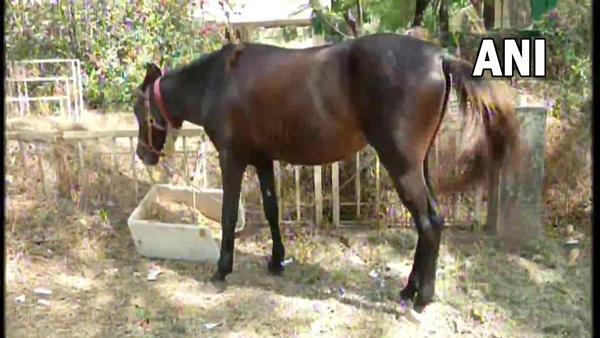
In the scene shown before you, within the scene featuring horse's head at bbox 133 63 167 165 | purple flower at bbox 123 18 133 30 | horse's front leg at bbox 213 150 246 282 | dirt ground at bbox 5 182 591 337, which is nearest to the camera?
dirt ground at bbox 5 182 591 337

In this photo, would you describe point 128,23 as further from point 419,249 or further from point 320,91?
point 419,249

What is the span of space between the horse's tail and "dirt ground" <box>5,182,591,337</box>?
83 centimetres

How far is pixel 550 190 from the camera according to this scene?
16.5ft

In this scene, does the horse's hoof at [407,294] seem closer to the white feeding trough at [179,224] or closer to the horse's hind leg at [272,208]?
the horse's hind leg at [272,208]

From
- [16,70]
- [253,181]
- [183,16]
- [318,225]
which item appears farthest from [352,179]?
[16,70]

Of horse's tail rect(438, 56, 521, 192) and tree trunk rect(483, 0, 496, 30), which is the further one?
tree trunk rect(483, 0, 496, 30)

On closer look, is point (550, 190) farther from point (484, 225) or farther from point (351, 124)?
point (351, 124)

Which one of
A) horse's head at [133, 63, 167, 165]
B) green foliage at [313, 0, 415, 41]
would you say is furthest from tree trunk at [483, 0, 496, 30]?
horse's head at [133, 63, 167, 165]

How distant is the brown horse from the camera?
3535 millimetres

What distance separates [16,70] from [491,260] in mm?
5434

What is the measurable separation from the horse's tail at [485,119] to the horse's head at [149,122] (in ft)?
6.13

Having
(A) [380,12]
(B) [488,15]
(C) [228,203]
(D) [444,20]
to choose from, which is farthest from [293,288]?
(B) [488,15]

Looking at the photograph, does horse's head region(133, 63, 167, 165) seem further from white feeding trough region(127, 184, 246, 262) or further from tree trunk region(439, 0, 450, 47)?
tree trunk region(439, 0, 450, 47)

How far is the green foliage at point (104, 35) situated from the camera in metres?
7.52
